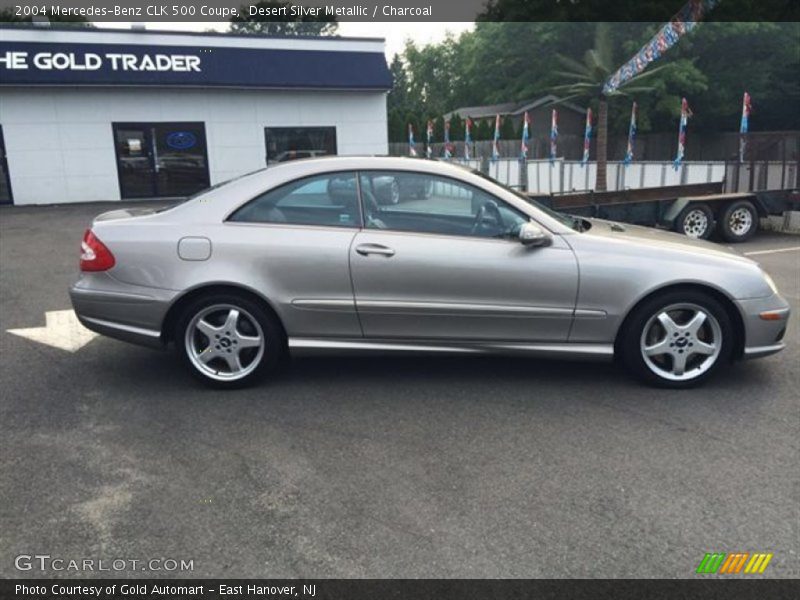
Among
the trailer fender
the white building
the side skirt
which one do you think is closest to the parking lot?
the side skirt

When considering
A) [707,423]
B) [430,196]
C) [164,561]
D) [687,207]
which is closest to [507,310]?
[430,196]

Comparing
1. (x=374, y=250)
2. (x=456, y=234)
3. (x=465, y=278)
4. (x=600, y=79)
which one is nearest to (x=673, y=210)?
(x=456, y=234)

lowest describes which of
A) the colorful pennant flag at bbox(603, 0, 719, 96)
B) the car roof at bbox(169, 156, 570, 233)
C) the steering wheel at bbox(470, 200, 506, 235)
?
the steering wheel at bbox(470, 200, 506, 235)

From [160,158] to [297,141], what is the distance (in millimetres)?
4020

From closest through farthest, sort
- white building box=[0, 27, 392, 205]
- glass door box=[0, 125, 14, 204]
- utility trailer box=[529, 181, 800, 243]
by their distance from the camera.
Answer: utility trailer box=[529, 181, 800, 243]
white building box=[0, 27, 392, 205]
glass door box=[0, 125, 14, 204]

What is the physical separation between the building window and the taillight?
16486mm

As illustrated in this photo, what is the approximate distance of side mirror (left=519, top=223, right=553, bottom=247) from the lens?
14.4 feet

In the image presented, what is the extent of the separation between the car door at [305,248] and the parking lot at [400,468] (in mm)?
558

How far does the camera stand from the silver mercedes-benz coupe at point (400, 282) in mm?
4465

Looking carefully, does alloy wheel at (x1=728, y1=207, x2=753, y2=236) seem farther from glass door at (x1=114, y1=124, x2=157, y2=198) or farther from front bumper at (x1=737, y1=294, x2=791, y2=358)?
glass door at (x1=114, y1=124, x2=157, y2=198)

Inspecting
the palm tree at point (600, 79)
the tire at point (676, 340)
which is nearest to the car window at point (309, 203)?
the tire at point (676, 340)

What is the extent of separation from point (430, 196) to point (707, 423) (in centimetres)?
224

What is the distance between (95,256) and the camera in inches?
181

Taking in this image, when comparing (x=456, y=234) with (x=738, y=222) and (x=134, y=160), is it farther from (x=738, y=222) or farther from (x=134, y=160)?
(x=134, y=160)
